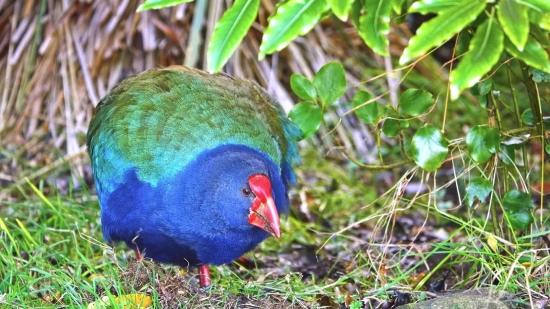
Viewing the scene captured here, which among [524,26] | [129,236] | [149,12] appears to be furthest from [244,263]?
[524,26]

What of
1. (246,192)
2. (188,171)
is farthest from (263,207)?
(188,171)

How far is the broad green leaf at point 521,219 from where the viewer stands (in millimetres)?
3016

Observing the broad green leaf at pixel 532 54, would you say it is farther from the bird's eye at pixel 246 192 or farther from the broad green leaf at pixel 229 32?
the bird's eye at pixel 246 192

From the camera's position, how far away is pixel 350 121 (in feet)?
17.6

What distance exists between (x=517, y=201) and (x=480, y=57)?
1.09 meters

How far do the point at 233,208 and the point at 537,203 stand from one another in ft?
5.99

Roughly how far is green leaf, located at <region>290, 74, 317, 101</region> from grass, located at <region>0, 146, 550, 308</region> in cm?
47

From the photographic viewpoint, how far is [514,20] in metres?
2.00

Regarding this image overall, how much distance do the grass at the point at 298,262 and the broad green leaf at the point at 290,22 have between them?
1.10 metres

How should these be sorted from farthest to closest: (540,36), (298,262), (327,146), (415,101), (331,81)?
1. (327,146)
2. (298,262)
3. (331,81)
4. (415,101)
5. (540,36)

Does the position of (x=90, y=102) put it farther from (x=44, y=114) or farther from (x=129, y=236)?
(x=129, y=236)

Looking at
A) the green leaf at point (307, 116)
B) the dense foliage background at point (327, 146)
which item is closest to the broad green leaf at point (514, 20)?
the dense foliage background at point (327, 146)

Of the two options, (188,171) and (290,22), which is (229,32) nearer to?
(290,22)

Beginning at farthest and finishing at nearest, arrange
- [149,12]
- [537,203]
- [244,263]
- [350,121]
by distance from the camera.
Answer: [350,121] < [149,12] < [537,203] < [244,263]
